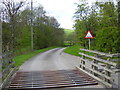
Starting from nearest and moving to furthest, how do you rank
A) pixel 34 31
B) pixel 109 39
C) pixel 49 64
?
pixel 49 64, pixel 109 39, pixel 34 31

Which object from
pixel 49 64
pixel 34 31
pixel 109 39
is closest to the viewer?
pixel 49 64

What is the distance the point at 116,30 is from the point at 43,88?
27.6ft

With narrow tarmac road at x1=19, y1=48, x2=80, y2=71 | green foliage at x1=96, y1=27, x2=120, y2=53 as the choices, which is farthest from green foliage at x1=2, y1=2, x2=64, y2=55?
green foliage at x1=96, y1=27, x2=120, y2=53

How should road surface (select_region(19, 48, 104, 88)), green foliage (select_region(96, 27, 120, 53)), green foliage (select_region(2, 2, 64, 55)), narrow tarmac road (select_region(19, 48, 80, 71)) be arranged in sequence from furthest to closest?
green foliage (select_region(2, 2, 64, 55)) < green foliage (select_region(96, 27, 120, 53)) < narrow tarmac road (select_region(19, 48, 80, 71)) < road surface (select_region(19, 48, 104, 88))

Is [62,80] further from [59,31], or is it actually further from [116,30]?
[59,31]

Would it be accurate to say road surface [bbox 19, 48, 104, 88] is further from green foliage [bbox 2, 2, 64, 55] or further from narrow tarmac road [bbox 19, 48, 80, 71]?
green foliage [bbox 2, 2, 64, 55]

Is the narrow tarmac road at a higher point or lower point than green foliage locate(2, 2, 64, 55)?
lower

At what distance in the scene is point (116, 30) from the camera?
12.4 meters

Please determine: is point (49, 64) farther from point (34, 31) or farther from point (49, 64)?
point (34, 31)

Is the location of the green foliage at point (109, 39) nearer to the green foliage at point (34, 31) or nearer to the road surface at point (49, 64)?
the road surface at point (49, 64)

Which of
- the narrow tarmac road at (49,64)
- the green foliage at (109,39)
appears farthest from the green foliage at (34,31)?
the green foliage at (109,39)

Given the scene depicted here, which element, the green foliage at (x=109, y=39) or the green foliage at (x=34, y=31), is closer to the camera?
the green foliage at (x=109, y=39)

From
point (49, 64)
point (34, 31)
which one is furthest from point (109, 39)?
point (34, 31)

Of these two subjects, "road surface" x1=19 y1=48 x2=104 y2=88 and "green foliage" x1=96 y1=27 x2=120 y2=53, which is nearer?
"road surface" x1=19 y1=48 x2=104 y2=88
